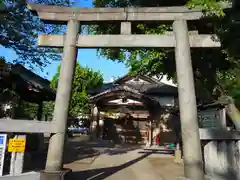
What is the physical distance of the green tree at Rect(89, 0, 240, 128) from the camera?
782 centimetres

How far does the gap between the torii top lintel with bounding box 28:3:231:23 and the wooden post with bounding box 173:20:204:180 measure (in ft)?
1.07

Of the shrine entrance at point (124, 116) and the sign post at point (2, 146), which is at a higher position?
the shrine entrance at point (124, 116)

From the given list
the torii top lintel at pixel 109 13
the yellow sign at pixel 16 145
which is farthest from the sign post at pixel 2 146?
the torii top lintel at pixel 109 13

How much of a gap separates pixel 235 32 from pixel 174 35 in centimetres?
272

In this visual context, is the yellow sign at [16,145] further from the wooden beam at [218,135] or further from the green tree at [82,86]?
the green tree at [82,86]

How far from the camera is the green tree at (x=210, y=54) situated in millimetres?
7823

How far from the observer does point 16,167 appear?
5.72 meters

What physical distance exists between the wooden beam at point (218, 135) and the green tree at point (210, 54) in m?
2.63

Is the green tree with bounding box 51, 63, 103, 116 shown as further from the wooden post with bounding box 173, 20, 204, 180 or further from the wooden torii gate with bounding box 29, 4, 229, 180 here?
the wooden post with bounding box 173, 20, 204, 180

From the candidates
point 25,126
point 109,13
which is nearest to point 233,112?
point 109,13

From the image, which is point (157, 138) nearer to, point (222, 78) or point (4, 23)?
point (222, 78)

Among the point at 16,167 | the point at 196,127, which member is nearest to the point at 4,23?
the point at 16,167

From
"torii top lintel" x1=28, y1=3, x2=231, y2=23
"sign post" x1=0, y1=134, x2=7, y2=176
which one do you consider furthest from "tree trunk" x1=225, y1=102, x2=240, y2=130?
"sign post" x1=0, y1=134, x2=7, y2=176

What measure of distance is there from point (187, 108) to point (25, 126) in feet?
12.9
